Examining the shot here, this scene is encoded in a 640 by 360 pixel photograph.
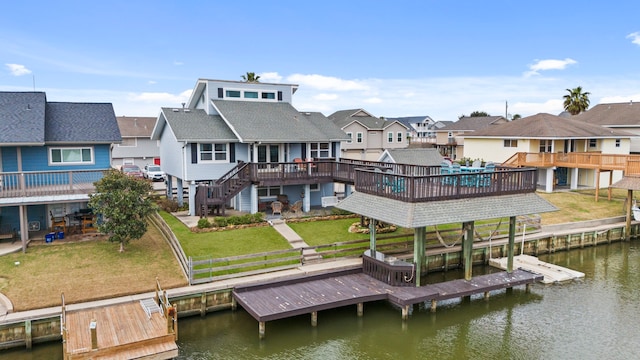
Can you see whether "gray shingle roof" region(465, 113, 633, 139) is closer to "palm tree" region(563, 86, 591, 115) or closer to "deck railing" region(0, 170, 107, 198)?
"palm tree" region(563, 86, 591, 115)

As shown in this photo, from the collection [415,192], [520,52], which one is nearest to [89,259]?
[415,192]

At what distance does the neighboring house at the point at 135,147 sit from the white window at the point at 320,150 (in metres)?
32.0

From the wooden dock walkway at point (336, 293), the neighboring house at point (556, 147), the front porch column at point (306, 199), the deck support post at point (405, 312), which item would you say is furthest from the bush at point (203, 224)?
the neighboring house at point (556, 147)

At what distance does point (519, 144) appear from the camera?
39750 millimetres

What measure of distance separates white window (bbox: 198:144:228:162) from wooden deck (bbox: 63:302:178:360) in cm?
1331

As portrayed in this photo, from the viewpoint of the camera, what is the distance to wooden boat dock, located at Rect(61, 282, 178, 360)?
1229 centimetres

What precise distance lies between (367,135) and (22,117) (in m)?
41.3

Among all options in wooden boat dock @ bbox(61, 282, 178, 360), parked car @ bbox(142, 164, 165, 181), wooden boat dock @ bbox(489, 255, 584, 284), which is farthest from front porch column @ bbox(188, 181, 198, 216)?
parked car @ bbox(142, 164, 165, 181)

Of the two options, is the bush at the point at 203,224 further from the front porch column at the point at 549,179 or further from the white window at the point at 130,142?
the white window at the point at 130,142

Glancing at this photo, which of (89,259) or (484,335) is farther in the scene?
(89,259)

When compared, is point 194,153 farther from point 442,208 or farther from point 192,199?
point 442,208

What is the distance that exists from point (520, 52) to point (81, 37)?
36.7 m

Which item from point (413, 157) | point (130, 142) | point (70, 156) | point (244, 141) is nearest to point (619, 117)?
point (413, 157)

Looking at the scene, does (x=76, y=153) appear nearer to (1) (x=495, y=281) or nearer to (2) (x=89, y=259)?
(2) (x=89, y=259)
